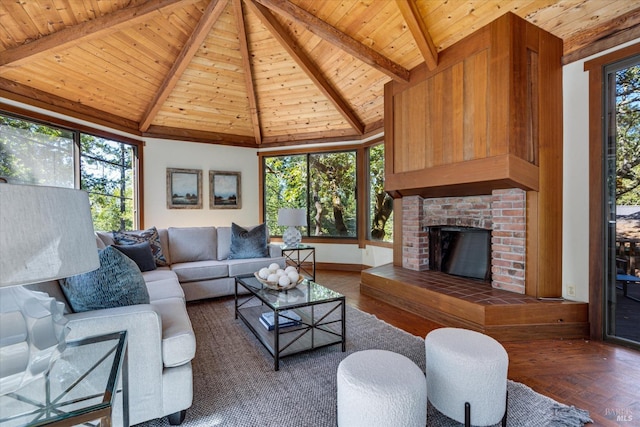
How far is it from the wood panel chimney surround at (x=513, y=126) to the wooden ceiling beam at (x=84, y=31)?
2.88 m

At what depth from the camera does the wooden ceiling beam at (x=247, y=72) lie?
3491 millimetres

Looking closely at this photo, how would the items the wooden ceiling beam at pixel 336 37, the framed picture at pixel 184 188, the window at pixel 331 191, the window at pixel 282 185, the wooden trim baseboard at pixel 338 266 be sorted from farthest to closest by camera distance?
the window at pixel 282 185 < the wooden trim baseboard at pixel 338 266 < the window at pixel 331 191 < the framed picture at pixel 184 188 < the wooden ceiling beam at pixel 336 37

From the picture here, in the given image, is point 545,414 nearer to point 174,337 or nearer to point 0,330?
point 174,337

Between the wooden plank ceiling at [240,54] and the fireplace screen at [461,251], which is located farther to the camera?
the fireplace screen at [461,251]

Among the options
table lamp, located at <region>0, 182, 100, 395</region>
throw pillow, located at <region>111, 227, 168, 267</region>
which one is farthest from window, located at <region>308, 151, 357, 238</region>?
table lamp, located at <region>0, 182, 100, 395</region>

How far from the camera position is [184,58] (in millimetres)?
3832

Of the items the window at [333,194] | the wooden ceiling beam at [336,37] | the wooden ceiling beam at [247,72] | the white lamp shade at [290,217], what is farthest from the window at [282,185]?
the wooden ceiling beam at [336,37]

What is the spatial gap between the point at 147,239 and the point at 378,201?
358 centimetres

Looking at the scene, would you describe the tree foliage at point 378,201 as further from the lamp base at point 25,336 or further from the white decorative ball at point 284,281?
the lamp base at point 25,336

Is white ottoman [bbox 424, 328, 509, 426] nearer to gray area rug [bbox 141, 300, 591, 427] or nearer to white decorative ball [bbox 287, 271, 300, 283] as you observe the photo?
gray area rug [bbox 141, 300, 591, 427]

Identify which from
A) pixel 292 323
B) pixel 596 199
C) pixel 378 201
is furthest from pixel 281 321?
pixel 378 201

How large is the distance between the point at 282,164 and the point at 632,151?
4.85m

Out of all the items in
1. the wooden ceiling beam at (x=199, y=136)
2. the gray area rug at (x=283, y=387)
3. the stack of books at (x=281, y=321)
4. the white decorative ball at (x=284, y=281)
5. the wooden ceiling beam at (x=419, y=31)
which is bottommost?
the gray area rug at (x=283, y=387)

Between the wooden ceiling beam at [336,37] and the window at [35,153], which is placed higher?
the wooden ceiling beam at [336,37]
